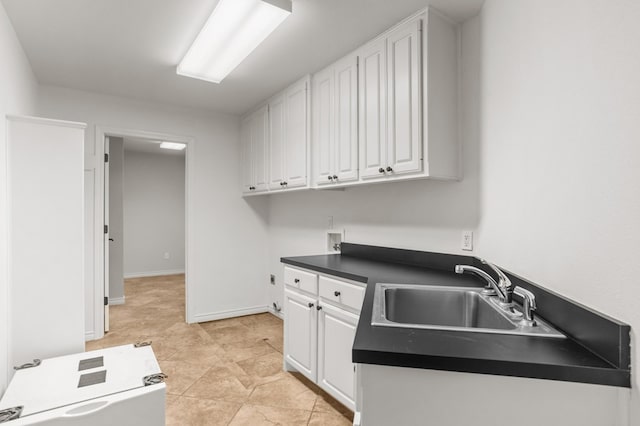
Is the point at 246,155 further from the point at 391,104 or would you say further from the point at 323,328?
the point at 323,328

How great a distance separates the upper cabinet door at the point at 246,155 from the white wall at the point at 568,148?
2726 millimetres

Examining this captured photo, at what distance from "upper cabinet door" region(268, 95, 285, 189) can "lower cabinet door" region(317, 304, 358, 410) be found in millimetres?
1547

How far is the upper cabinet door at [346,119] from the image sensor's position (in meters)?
2.37

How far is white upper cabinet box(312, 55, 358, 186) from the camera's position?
7.84ft

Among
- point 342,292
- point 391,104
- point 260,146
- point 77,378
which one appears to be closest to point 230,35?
point 391,104

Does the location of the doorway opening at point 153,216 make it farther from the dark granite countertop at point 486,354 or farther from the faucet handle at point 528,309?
the faucet handle at point 528,309

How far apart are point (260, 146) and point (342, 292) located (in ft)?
7.25

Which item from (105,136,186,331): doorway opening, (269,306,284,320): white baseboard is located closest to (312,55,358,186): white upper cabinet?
(269,306,284,320): white baseboard

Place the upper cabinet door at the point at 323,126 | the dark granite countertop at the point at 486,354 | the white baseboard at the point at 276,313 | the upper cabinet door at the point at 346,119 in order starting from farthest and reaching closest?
1. the white baseboard at the point at 276,313
2. the upper cabinet door at the point at 323,126
3. the upper cabinet door at the point at 346,119
4. the dark granite countertop at the point at 486,354

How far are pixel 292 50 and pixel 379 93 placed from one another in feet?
2.57

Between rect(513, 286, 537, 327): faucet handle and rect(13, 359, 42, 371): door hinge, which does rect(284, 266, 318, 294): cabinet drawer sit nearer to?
rect(513, 286, 537, 327): faucet handle

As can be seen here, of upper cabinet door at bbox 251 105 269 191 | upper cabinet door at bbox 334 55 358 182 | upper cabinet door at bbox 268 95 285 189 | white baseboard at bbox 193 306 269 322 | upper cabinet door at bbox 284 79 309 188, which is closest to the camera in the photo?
upper cabinet door at bbox 334 55 358 182

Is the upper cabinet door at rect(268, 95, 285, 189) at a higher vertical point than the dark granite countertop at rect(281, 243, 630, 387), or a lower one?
higher

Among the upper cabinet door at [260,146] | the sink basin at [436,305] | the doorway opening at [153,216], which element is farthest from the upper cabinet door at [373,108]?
the doorway opening at [153,216]
